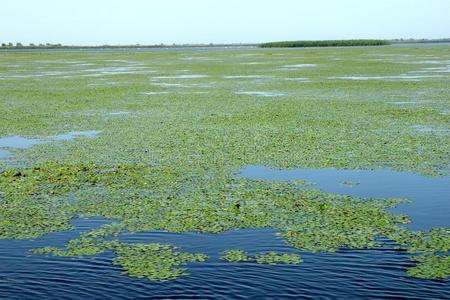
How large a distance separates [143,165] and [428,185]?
6.52 meters

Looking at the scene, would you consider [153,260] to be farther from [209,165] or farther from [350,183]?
[209,165]

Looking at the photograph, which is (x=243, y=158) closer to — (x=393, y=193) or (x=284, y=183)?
(x=284, y=183)

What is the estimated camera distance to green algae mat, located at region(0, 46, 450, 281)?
890 cm

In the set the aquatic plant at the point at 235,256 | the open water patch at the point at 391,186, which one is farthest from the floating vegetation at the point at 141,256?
the open water patch at the point at 391,186

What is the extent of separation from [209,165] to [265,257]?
578 centimetres

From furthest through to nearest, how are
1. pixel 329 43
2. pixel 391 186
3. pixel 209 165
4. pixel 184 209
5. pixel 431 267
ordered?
pixel 329 43 → pixel 209 165 → pixel 391 186 → pixel 184 209 → pixel 431 267

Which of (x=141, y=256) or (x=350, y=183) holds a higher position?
(x=350, y=183)

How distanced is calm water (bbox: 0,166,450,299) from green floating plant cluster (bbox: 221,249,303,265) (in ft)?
0.43

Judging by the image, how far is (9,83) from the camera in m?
40.3

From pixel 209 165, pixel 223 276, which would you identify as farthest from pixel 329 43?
pixel 223 276

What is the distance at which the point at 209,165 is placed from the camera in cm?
1387

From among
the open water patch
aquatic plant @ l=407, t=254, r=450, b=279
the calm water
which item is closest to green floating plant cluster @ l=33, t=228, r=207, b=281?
the calm water

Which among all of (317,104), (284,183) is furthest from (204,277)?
(317,104)

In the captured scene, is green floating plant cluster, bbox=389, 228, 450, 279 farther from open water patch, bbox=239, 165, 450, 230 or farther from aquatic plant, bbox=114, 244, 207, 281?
aquatic plant, bbox=114, 244, 207, 281
